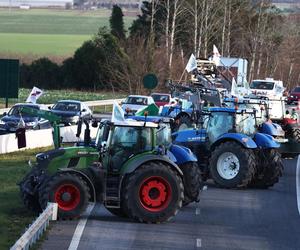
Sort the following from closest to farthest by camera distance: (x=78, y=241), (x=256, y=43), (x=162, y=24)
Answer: (x=78, y=241)
(x=162, y=24)
(x=256, y=43)

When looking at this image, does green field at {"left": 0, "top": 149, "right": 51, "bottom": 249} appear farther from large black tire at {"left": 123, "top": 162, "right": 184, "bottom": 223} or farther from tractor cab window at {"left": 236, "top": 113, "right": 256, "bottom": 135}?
tractor cab window at {"left": 236, "top": 113, "right": 256, "bottom": 135}

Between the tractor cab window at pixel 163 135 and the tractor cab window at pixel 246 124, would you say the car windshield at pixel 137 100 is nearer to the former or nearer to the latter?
the tractor cab window at pixel 246 124

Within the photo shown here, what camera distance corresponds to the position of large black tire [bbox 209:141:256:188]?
76.2 ft

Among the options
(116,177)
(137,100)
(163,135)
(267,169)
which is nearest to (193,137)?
(267,169)

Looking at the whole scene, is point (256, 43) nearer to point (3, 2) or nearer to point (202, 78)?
point (202, 78)

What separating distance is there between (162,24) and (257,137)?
47.0 meters

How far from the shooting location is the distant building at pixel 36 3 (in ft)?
508

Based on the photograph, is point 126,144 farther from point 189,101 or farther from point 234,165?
point 189,101

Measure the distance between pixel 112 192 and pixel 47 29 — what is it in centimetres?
11549

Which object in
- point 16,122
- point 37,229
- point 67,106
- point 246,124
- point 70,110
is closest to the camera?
point 37,229

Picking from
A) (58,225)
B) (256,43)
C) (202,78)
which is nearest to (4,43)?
(256,43)

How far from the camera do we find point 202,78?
36.5 metres

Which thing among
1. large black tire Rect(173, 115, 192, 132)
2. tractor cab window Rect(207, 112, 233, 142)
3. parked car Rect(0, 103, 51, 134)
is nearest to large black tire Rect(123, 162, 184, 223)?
tractor cab window Rect(207, 112, 233, 142)

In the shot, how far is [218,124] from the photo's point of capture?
81.4ft
